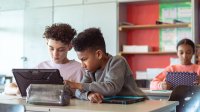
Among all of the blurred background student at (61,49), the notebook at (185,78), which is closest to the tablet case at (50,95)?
the blurred background student at (61,49)

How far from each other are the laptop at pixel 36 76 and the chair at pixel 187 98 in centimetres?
80

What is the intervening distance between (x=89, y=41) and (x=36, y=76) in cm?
37

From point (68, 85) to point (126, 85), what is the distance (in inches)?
15.4

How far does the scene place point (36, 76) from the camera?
199 centimetres

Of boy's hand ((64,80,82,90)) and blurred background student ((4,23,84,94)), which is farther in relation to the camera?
blurred background student ((4,23,84,94))

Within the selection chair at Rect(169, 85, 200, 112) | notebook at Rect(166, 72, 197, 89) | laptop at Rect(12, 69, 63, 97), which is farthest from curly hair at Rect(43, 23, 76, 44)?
notebook at Rect(166, 72, 197, 89)

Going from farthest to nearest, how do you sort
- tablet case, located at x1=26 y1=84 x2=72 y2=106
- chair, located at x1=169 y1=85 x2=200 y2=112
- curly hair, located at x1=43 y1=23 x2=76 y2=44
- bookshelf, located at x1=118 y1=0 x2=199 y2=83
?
1. bookshelf, located at x1=118 y1=0 x2=199 y2=83
2. curly hair, located at x1=43 y1=23 x2=76 y2=44
3. chair, located at x1=169 y1=85 x2=200 y2=112
4. tablet case, located at x1=26 y1=84 x2=72 y2=106

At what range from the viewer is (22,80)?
80.7 inches

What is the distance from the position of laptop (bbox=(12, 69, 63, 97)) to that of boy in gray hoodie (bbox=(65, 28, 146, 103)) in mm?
95

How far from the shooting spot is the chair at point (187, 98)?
7.43 feet

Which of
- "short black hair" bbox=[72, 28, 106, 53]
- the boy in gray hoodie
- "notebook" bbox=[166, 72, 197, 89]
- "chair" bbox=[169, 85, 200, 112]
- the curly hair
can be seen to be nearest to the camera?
the boy in gray hoodie

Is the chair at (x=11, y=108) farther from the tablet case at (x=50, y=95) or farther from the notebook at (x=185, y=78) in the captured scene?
the notebook at (x=185, y=78)

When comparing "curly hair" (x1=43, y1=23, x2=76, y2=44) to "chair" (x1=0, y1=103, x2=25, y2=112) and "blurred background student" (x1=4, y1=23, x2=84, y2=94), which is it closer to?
"blurred background student" (x1=4, y1=23, x2=84, y2=94)

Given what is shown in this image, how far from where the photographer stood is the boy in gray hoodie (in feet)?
6.42
